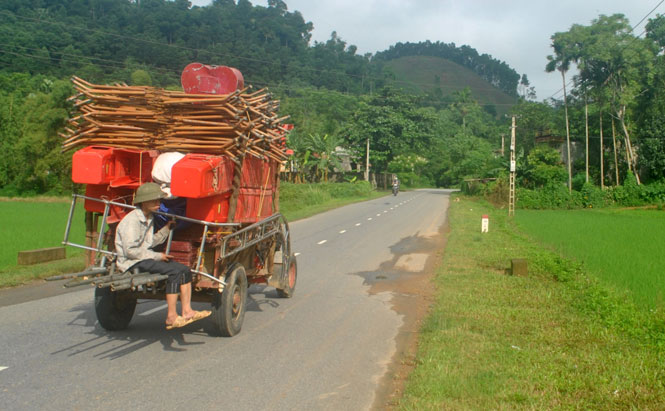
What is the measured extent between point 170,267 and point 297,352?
170 centimetres

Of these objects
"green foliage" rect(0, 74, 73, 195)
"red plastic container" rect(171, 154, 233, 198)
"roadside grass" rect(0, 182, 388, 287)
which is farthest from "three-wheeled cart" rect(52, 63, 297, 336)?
"green foliage" rect(0, 74, 73, 195)

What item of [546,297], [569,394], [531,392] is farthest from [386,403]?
[546,297]

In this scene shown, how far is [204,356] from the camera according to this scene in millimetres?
6418

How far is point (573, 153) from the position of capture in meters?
55.1

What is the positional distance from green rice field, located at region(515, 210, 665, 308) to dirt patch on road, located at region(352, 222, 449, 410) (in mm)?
3398

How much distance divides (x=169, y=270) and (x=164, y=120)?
1.84m

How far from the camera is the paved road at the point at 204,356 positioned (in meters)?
5.11

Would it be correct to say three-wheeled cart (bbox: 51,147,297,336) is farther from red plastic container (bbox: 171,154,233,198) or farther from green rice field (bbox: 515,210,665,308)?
green rice field (bbox: 515,210,665,308)

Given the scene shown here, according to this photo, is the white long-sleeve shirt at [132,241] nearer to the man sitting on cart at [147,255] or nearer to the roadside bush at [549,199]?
the man sitting on cart at [147,255]

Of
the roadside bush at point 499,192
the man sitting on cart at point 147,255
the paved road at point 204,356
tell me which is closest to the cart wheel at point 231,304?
the paved road at point 204,356

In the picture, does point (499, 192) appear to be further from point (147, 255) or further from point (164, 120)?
point (147, 255)

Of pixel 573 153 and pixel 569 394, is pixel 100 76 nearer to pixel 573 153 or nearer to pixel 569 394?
pixel 573 153

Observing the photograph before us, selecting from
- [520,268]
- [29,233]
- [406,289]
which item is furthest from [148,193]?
[29,233]

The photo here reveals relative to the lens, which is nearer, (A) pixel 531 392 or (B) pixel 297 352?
(A) pixel 531 392
